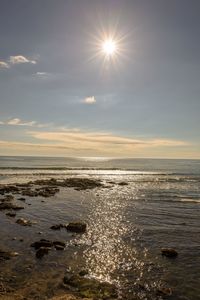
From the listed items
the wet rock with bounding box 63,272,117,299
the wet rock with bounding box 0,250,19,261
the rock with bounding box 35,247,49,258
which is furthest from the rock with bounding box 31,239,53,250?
the wet rock with bounding box 63,272,117,299

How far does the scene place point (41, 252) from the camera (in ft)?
68.1

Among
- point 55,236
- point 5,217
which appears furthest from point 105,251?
point 5,217

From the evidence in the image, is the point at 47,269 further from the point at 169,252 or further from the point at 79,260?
the point at 169,252

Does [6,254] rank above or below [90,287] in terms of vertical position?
above

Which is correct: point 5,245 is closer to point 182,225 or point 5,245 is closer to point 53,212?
point 53,212

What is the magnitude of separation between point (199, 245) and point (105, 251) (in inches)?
288

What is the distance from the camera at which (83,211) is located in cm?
3791

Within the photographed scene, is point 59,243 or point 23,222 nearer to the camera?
point 59,243

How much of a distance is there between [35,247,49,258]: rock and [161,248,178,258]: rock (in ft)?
26.1

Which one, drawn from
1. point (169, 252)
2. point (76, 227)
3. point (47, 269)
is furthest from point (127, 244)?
point (47, 269)

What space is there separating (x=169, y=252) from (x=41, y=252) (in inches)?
340

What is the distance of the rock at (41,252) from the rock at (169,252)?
26.1 ft

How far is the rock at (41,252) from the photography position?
20406 mm

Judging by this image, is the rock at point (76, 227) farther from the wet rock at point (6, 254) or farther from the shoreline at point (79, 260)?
the wet rock at point (6, 254)
